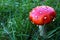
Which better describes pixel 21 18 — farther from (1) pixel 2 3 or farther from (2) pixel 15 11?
(1) pixel 2 3

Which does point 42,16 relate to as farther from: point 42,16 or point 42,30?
point 42,30

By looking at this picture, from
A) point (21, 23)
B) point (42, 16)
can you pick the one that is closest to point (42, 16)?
point (42, 16)

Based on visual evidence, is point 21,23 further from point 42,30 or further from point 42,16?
point 42,16

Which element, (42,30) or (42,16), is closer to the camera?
(42,16)

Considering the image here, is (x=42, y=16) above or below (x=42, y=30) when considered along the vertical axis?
above

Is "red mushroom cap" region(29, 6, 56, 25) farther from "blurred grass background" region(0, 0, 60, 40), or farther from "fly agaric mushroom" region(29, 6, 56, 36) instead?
"blurred grass background" region(0, 0, 60, 40)

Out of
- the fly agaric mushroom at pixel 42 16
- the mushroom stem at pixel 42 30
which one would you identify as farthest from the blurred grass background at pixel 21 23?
the fly agaric mushroom at pixel 42 16

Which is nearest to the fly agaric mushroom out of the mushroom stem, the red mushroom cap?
the red mushroom cap

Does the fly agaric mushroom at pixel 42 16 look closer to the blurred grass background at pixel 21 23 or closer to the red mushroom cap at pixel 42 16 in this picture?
the red mushroom cap at pixel 42 16
